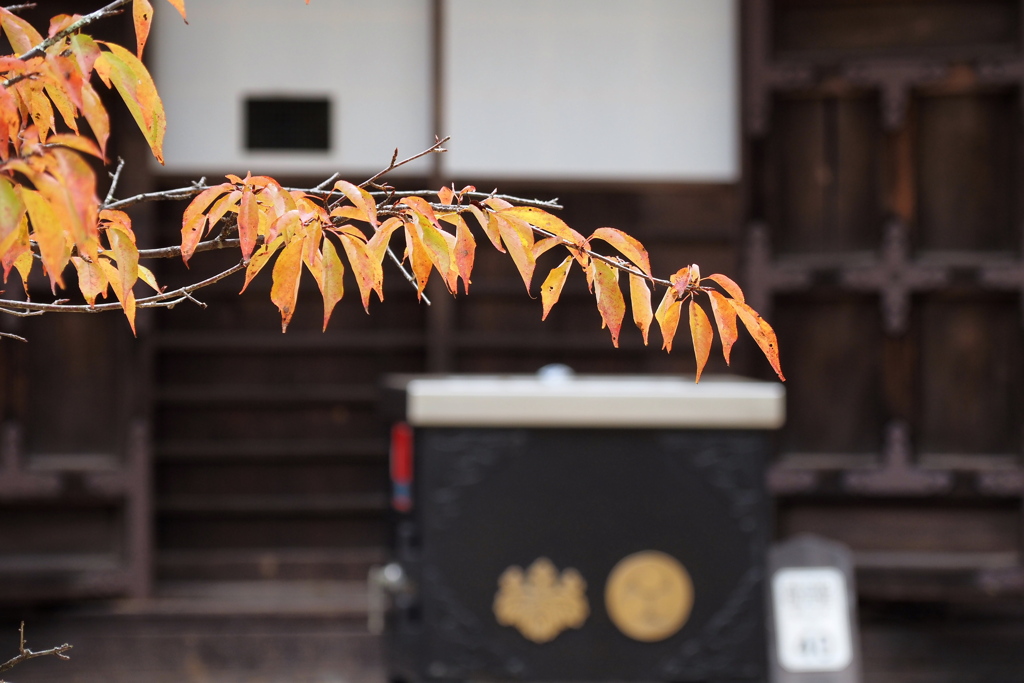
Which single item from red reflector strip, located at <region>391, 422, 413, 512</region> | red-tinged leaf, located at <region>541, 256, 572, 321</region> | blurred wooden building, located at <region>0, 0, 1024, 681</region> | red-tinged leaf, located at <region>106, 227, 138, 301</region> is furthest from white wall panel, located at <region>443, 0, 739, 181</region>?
red-tinged leaf, located at <region>106, 227, 138, 301</region>

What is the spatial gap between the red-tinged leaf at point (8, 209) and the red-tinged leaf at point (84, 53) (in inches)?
5.9

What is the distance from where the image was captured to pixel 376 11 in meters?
4.51

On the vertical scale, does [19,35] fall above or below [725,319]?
above

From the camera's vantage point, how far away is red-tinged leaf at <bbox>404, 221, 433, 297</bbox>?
1.25m

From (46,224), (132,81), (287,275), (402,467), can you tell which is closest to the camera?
(46,224)

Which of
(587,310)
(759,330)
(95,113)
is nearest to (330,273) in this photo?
(95,113)

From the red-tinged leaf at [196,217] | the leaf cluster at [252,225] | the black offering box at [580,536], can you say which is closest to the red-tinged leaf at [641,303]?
the leaf cluster at [252,225]

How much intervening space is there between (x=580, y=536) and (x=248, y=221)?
Answer: 2.14 meters

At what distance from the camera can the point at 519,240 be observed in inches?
49.3

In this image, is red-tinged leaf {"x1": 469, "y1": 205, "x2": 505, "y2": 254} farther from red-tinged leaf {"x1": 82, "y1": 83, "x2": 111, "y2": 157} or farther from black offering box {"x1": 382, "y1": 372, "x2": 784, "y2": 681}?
black offering box {"x1": 382, "y1": 372, "x2": 784, "y2": 681}

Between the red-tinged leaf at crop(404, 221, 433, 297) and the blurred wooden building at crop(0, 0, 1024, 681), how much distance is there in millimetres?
3099

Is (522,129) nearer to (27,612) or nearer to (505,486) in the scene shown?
(505,486)

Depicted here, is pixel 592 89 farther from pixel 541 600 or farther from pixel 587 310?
pixel 541 600

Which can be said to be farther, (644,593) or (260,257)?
(644,593)
